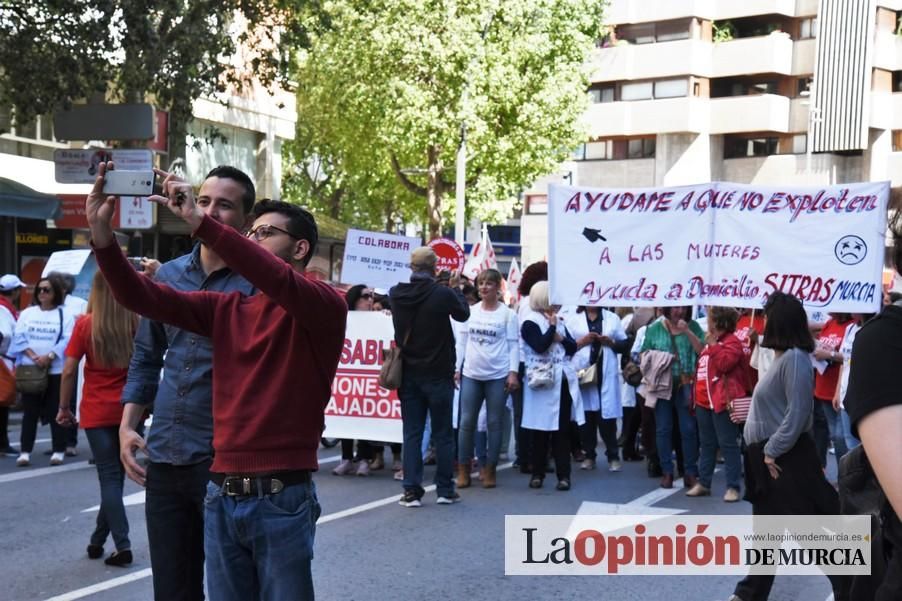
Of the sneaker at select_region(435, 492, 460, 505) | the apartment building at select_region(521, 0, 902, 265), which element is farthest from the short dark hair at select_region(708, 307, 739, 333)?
the apartment building at select_region(521, 0, 902, 265)

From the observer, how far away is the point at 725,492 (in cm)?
1130

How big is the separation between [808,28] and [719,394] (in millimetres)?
42857

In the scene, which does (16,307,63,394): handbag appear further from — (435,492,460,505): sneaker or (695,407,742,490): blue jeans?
(695,407,742,490): blue jeans

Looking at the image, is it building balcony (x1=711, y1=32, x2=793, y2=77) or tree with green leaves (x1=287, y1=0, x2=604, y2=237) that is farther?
building balcony (x1=711, y1=32, x2=793, y2=77)

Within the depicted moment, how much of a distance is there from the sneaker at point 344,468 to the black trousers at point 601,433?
238 cm

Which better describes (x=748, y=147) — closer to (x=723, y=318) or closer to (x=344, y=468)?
(x=344, y=468)

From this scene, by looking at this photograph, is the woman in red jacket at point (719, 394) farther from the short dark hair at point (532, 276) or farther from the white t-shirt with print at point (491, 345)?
the short dark hair at point (532, 276)

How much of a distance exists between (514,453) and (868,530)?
1011 cm

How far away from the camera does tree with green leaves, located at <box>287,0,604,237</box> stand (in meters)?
34.8

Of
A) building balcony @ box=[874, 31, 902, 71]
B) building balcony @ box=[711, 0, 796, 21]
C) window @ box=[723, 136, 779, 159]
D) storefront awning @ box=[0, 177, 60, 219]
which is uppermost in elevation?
building balcony @ box=[711, 0, 796, 21]

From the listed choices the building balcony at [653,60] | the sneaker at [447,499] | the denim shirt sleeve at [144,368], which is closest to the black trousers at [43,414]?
the sneaker at [447,499]

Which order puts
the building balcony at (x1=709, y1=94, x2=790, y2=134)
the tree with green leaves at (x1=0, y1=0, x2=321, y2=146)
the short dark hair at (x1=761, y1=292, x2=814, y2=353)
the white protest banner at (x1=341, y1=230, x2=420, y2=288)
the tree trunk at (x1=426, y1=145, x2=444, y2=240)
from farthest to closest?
the building balcony at (x1=709, y1=94, x2=790, y2=134) < the tree trunk at (x1=426, y1=145, x2=444, y2=240) < the tree with green leaves at (x1=0, y1=0, x2=321, y2=146) < the white protest banner at (x1=341, y1=230, x2=420, y2=288) < the short dark hair at (x1=761, y1=292, x2=814, y2=353)

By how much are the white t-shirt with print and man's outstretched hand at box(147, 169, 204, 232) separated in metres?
8.16

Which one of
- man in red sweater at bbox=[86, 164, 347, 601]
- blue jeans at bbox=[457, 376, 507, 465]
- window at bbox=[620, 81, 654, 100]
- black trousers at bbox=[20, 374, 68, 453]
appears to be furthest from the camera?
window at bbox=[620, 81, 654, 100]
